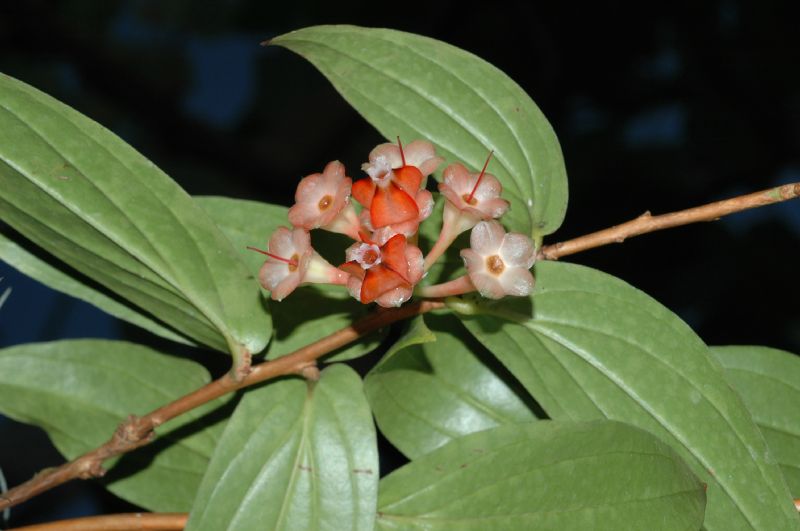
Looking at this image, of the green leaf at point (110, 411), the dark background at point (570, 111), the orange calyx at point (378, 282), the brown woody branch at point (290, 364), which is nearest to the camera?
the orange calyx at point (378, 282)

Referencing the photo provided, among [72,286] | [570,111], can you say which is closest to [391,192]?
[72,286]

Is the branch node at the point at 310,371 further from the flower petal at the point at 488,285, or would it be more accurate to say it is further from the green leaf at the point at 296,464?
the flower petal at the point at 488,285

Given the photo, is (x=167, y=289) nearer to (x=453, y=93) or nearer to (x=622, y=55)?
(x=453, y=93)

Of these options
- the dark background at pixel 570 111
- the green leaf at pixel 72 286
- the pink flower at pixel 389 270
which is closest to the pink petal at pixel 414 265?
the pink flower at pixel 389 270

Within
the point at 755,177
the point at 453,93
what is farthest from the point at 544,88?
the point at 453,93

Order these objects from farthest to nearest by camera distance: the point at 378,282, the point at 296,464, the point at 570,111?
the point at 570,111 < the point at 296,464 < the point at 378,282

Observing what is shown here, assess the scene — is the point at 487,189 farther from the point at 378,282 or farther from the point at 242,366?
the point at 242,366
